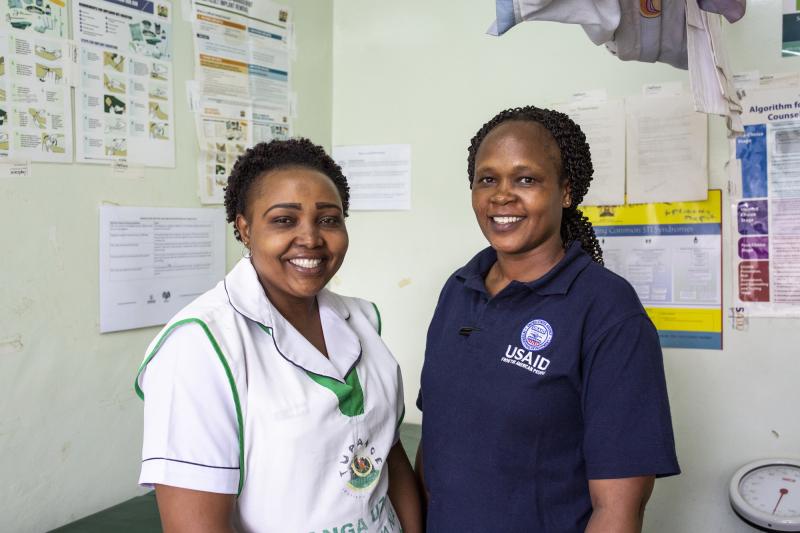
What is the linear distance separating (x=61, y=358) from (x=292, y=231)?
0.78 metres

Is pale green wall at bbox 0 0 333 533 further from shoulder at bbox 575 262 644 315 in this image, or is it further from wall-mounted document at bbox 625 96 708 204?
wall-mounted document at bbox 625 96 708 204

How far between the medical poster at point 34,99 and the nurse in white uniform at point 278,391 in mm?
549

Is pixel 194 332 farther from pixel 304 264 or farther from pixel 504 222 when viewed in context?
pixel 504 222

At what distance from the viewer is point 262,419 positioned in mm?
998

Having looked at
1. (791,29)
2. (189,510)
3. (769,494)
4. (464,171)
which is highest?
(791,29)

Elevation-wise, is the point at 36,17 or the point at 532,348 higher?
the point at 36,17

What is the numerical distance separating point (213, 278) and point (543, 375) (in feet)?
4.11

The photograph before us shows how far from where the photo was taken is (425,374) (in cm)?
123

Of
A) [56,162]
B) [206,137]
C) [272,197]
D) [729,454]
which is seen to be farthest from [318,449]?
[729,454]

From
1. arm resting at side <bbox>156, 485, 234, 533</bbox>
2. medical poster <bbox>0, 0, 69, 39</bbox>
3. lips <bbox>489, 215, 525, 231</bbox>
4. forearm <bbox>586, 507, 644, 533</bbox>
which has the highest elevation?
medical poster <bbox>0, 0, 69, 39</bbox>

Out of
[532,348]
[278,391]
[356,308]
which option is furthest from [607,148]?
[278,391]

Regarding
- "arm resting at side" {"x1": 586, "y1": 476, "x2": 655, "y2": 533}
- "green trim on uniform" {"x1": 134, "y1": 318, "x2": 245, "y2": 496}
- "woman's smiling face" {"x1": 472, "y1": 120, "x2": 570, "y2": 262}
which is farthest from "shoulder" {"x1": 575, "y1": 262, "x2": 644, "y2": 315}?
"green trim on uniform" {"x1": 134, "y1": 318, "x2": 245, "y2": 496}

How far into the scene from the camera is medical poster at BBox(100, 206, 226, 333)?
1.68m

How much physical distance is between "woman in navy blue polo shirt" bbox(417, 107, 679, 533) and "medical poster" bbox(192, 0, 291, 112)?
108cm
